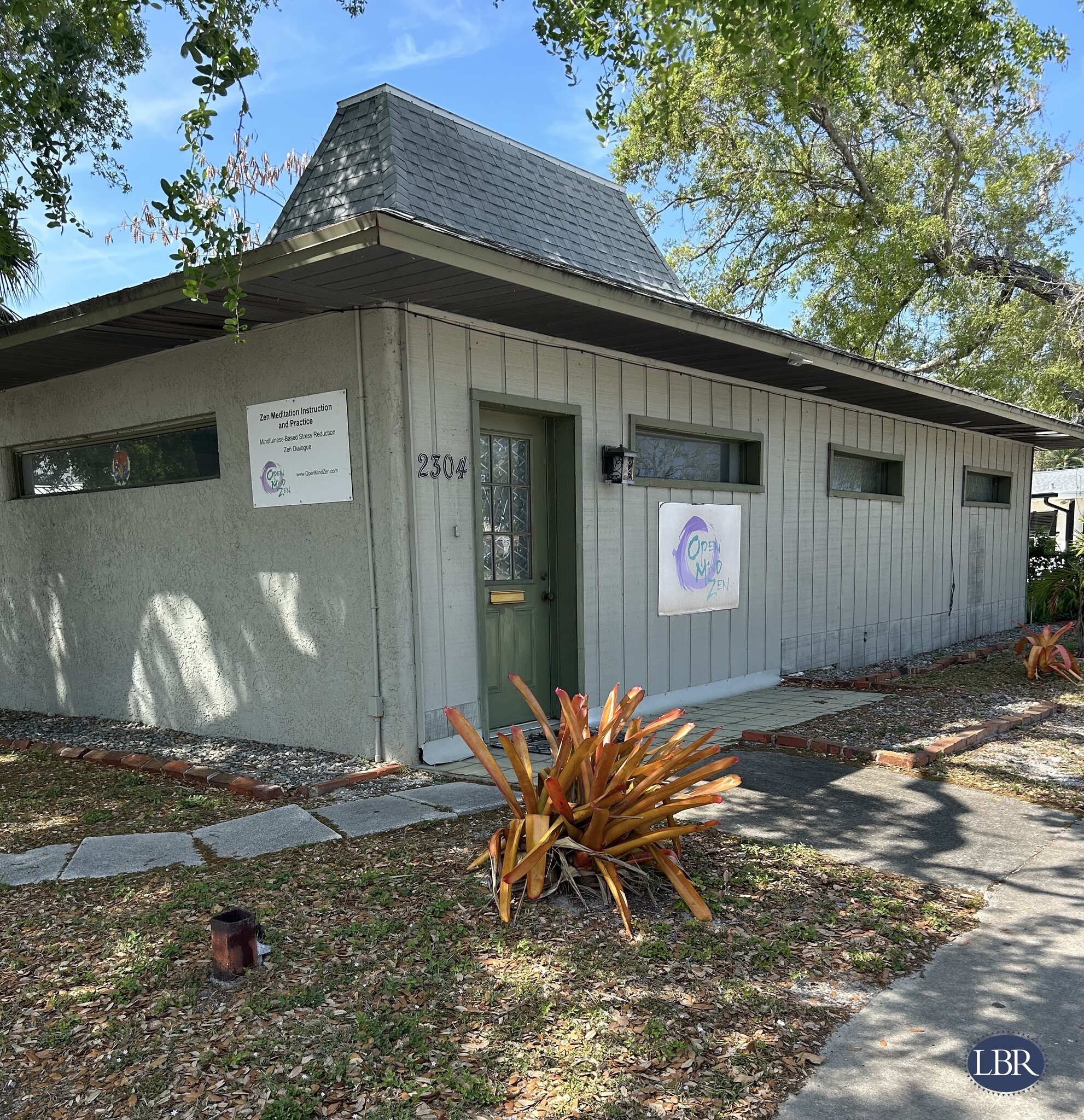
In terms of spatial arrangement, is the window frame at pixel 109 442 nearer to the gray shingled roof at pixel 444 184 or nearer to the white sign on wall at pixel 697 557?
the gray shingled roof at pixel 444 184

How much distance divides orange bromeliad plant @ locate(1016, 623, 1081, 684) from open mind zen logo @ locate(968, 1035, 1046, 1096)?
707cm

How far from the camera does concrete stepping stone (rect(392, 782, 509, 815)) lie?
4.82 m

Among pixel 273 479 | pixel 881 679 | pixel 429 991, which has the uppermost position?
pixel 273 479

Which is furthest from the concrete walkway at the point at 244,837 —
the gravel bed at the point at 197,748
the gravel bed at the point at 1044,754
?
the gravel bed at the point at 1044,754

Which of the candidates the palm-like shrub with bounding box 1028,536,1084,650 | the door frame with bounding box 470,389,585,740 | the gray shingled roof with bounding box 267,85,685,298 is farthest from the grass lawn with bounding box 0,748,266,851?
the palm-like shrub with bounding box 1028,536,1084,650

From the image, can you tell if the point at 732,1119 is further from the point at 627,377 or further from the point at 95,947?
the point at 627,377

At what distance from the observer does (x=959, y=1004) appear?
293 cm

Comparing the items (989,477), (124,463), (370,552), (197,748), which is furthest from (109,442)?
(989,477)

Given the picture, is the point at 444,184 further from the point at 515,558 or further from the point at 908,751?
the point at 908,751

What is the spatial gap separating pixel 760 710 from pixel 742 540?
1705 mm

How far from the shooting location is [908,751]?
233 inches

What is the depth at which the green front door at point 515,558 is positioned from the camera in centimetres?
646

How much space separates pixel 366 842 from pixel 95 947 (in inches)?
51.2

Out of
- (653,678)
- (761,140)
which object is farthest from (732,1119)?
(761,140)
